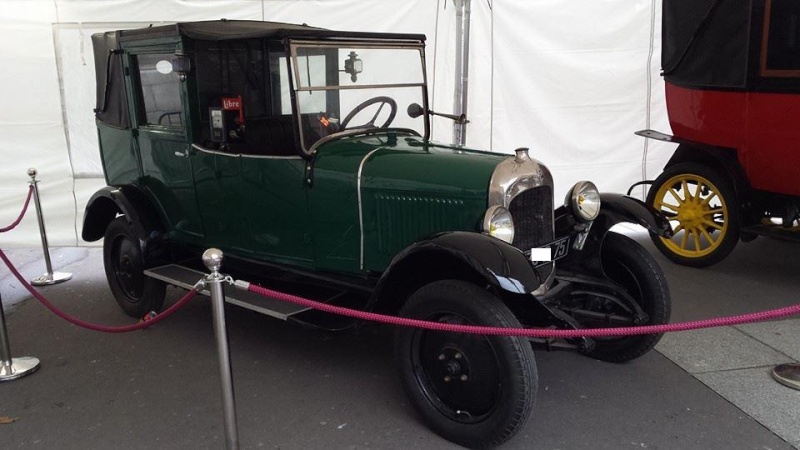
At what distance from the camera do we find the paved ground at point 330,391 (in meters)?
2.77

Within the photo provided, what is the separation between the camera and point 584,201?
3.09 meters

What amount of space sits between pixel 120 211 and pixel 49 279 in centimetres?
136

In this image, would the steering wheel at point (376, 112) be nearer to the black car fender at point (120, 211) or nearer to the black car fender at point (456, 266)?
the black car fender at point (456, 266)

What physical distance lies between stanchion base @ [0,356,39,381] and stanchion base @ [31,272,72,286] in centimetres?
150

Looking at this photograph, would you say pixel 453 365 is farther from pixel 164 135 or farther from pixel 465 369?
pixel 164 135

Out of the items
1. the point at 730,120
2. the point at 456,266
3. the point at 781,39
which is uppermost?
the point at 781,39

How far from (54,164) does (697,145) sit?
5144 millimetres

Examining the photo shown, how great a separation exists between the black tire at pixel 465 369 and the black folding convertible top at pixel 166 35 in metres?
1.41

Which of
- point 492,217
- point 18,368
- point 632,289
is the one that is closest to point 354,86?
point 492,217

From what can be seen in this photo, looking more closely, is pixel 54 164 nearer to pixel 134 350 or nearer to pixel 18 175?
pixel 18 175

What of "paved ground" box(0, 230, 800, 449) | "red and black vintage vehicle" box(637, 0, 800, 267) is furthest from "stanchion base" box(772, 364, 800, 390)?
"red and black vintage vehicle" box(637, 0, 800, 267)

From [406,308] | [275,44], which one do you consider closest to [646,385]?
[406,308]

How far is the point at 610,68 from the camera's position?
18.3 feet

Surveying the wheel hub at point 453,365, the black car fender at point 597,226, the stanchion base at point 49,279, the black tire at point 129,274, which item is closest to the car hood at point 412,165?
the black car fender at point 597,226
